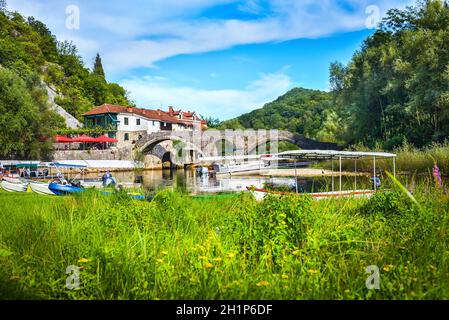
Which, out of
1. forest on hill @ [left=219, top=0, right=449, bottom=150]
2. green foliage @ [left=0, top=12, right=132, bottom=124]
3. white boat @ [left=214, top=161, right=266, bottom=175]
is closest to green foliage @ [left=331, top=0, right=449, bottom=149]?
forest on hill @ [left=219, top=0, right=449, bottom=150]

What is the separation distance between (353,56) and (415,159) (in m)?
18.5

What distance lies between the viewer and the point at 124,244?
5086mm

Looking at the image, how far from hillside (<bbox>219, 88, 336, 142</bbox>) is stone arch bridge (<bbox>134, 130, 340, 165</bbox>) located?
1523 centimetres

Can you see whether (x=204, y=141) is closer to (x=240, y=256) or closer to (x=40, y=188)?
(x=40, y=188)

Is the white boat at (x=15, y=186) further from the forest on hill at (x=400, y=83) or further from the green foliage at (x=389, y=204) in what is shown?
the forest on hill at (x=400, y=83)

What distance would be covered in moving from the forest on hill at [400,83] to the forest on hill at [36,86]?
30394 mm

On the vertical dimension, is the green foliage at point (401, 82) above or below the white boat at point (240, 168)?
above

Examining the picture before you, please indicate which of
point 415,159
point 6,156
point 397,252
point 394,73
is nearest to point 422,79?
point 394,73

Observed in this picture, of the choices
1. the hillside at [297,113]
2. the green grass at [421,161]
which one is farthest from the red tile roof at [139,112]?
the green grass at [421,161]

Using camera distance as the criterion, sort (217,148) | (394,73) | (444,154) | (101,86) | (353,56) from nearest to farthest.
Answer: (444,154)
(394,73)
(353,56)
(217,148)
(101,86)

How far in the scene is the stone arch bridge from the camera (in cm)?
5219

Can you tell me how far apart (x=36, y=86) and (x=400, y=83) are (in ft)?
118

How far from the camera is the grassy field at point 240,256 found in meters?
3.90
